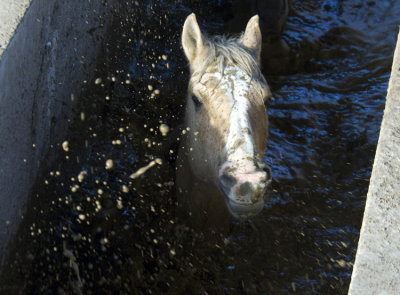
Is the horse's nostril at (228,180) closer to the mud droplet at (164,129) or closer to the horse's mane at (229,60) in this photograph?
the horse's mane at (229,60)

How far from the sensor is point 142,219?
3836 mm

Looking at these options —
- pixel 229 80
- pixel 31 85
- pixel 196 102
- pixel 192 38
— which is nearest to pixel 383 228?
pixel 229 80

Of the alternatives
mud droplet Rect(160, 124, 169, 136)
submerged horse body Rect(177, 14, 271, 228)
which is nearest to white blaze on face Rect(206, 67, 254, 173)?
submerged horse body Rect(177, 14, 271, 228)

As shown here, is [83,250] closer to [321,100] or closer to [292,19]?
[321,100]

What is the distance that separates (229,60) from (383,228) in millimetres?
→ 1679

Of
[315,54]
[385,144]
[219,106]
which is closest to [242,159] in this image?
[219,106]

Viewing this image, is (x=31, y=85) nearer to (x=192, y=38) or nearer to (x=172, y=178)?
(x=192, y=38)

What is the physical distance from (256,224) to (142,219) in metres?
0.98

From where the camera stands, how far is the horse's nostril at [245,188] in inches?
94.7

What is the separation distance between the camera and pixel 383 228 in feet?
6.20

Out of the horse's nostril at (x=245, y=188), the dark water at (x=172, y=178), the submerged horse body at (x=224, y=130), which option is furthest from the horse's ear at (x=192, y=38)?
the horse's nostril at (x=245, y=188)

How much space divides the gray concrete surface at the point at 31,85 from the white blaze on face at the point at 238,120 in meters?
1.22

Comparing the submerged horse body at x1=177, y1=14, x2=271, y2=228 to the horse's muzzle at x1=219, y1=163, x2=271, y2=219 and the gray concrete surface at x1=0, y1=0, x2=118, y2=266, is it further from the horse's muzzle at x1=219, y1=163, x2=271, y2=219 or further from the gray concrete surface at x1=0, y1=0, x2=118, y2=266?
the gray concrete surface at x1=0, y1=0, x2=118, y2=266

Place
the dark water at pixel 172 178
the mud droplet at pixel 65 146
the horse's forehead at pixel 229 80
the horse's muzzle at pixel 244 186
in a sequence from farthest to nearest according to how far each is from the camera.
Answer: the mud droplet at pixel 65 146 < the dark water at pixel 172 178 < the horse's forehead at pixel 229 80 < the horse's muzzle at pixel 244 186
